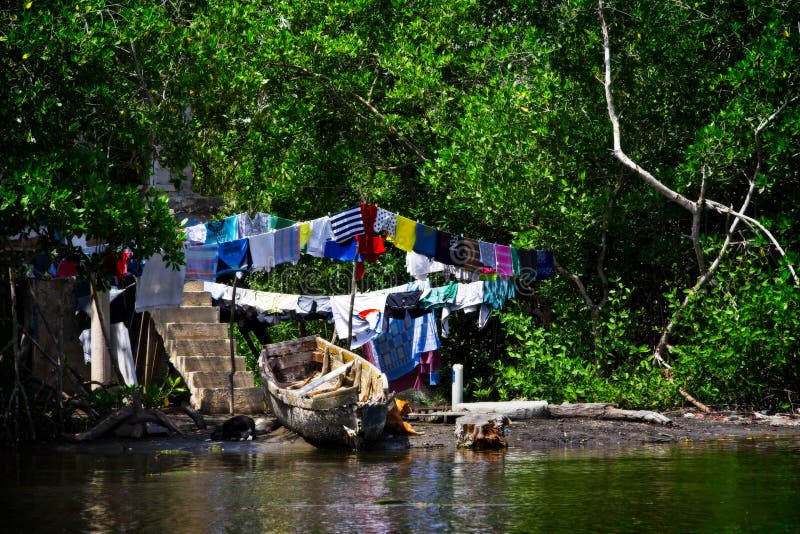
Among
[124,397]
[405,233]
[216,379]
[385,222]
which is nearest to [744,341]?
[405,233]

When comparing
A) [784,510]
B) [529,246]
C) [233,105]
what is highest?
[233,105]

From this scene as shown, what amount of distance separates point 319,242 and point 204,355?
113 inches

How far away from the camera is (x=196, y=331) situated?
61.9 ft

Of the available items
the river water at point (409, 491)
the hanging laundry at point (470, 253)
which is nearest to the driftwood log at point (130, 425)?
the river water at point (409, 491)

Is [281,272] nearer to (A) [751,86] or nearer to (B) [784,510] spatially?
(A) [751,86]

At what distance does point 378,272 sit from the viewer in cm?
2458

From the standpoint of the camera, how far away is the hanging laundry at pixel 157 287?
16.5 meters

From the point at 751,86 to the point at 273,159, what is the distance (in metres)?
10.2

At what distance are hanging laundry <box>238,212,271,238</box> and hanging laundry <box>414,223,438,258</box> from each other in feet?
8.54

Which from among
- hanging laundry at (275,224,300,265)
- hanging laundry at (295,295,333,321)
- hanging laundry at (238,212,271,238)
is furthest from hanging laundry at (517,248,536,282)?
hanging laundry at (238,212,271,238)

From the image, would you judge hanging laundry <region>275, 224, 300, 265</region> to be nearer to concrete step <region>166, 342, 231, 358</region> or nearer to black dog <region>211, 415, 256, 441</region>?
concrete step <region>166, 342, 231, 358</region>

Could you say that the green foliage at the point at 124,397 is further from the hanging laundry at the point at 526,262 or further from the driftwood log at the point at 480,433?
the hanging laundry at the point at 526,262

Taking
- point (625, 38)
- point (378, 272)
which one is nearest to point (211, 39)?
point (625, 38)

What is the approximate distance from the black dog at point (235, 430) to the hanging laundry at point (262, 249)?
2645 millimetres
